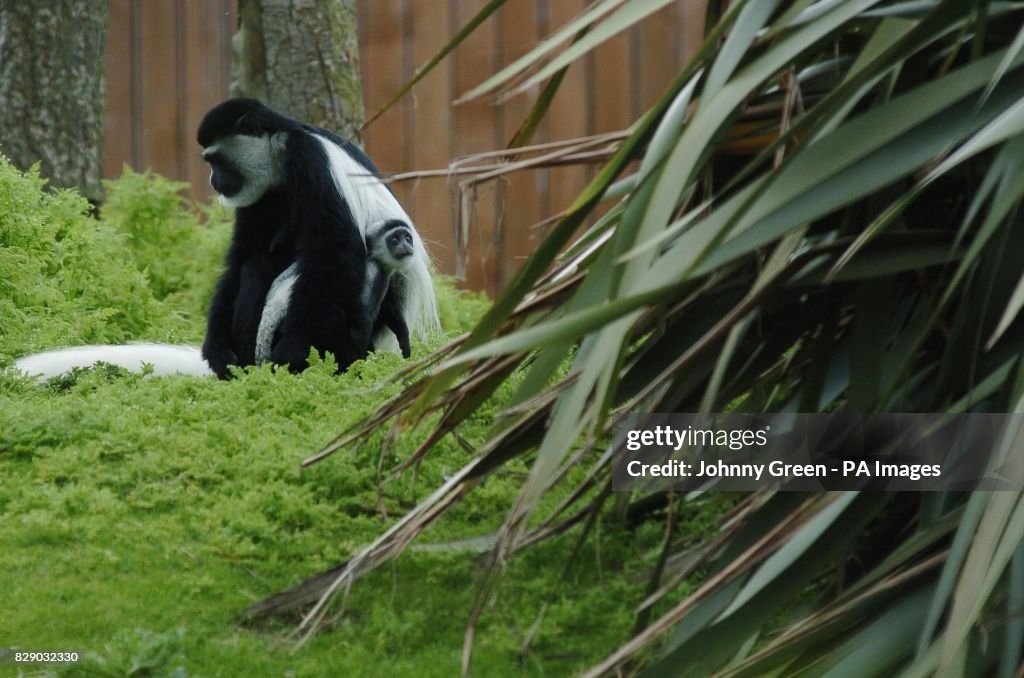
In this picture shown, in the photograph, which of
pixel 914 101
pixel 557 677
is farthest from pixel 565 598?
pixel 914 101

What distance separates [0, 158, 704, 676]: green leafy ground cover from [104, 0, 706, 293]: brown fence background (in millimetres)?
3930

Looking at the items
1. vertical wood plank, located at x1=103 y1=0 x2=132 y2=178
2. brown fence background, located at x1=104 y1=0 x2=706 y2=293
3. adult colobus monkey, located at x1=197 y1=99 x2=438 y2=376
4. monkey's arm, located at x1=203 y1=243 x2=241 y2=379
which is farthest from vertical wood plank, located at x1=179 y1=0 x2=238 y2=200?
adult colobus monkey, located at x1=197 y1=99 x2=438 y2=376

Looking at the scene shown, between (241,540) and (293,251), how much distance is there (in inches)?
93.9

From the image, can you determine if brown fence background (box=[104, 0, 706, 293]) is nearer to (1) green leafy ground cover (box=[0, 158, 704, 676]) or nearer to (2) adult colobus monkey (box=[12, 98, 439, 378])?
(2) adult colobus monkey (box=[12, 98, 439, 378])

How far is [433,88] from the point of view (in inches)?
314

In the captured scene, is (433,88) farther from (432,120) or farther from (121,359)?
(121,359)

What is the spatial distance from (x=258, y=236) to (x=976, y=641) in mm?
3825

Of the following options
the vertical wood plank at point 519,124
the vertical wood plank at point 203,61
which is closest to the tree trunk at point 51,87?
the vertical wood plank at point 203,61

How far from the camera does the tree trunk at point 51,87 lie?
6559mm

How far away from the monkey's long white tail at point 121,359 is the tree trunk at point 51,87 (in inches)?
83.9

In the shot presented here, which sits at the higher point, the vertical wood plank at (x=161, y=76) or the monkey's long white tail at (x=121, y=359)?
the vertical wood plank at (x=161, y=76)

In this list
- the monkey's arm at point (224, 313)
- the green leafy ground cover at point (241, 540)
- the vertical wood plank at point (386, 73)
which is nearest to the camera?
the green leafy ground cover at point (241, 540)

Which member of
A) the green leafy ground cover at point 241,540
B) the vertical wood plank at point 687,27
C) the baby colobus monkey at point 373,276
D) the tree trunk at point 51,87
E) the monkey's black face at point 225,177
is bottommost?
the green leafy ground cover at point 241,540

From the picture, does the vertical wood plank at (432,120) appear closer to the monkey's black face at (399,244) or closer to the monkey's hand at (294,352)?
the monkey's black face at (399,244)
